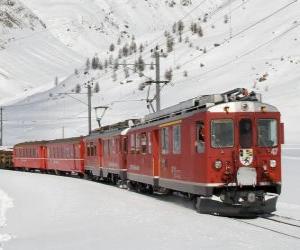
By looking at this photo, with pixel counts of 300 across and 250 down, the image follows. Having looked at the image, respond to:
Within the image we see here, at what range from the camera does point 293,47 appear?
45.1 meters

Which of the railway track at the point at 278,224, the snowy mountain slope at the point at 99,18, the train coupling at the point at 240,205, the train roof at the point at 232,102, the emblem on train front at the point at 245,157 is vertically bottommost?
the railway track at the point at 278,224

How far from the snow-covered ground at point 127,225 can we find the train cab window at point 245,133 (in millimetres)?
1935

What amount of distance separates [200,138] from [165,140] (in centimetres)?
340

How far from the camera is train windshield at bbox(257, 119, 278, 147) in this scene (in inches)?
688

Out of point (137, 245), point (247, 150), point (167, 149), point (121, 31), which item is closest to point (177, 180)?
point (167, 149)

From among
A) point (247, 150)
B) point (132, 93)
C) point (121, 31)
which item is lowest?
point (247, 150)

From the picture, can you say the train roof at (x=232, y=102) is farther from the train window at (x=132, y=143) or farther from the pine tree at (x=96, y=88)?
the pine tree at (x=96, y=88)

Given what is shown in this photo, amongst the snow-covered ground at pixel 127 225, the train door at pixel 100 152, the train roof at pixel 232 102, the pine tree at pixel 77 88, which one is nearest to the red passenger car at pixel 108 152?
the train door at pixel 100 152

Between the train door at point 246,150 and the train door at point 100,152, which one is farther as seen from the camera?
the train door at point 100,152

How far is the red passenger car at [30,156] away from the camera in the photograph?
164 feet

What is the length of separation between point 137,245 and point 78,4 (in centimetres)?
16974

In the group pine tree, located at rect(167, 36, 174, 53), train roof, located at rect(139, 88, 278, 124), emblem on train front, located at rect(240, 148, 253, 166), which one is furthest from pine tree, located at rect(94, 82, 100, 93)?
emblem on train front, located at rect(240, 148, 253, 166)

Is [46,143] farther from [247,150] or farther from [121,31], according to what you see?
[121,31]

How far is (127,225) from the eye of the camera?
1489cm
